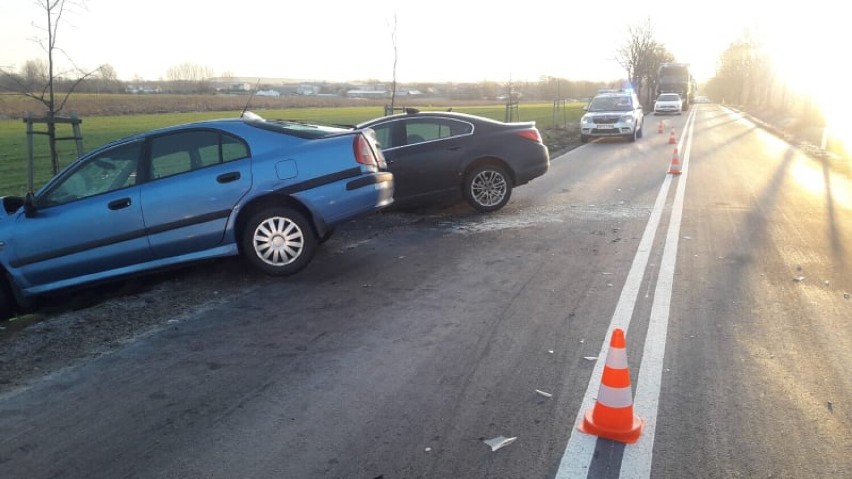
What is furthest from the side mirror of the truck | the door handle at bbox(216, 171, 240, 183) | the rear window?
the truck

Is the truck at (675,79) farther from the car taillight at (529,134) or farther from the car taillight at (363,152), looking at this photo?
the car taillight at (363,152)

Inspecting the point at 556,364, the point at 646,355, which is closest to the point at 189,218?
the point at 556,364

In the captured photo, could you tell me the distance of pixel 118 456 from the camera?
3.45m

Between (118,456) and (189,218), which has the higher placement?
(189,218)

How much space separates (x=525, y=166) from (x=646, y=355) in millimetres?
5901

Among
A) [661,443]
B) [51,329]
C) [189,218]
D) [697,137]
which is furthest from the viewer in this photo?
[697,137]

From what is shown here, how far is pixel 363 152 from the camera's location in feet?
22.4

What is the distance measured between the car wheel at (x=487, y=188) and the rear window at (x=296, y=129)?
317cm

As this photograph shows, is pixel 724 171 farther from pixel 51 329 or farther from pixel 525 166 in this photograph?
pixel 51 329

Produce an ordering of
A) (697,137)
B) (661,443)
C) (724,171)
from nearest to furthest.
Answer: (661,443)
(724,171)
(697,137)

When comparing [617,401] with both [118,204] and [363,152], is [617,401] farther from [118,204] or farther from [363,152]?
A: [118,204]

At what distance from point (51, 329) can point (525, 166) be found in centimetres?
681

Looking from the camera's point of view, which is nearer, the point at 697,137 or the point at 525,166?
the point at 525,166

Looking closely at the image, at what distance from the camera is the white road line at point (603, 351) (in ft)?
10.7
